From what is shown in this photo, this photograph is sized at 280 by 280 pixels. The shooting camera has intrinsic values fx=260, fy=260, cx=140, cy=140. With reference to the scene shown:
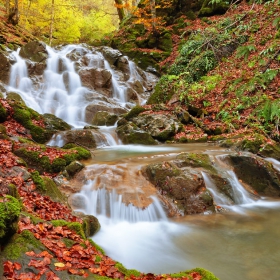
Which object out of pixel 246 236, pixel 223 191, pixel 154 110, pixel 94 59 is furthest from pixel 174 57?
pixel 246 236

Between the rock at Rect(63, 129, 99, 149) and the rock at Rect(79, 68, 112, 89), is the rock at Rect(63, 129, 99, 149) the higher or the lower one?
the lower one

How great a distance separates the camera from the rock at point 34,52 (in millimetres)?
16750

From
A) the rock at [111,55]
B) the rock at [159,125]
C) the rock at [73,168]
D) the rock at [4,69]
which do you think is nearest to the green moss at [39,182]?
the rock at [73,168]

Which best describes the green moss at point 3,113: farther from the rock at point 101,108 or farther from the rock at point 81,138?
the rock at point 101,108

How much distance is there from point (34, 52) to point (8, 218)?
17126 mm

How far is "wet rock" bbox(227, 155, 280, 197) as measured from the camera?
6.92m

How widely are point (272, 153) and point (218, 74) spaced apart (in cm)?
712

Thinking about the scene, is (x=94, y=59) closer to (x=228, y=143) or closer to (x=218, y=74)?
(x=218, y=74)

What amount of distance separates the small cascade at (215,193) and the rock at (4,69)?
12615mm

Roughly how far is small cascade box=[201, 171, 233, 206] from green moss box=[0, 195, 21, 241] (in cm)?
489

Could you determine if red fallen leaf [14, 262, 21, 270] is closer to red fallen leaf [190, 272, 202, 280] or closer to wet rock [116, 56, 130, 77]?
red fallen leaf [190, 272, 202, 280]

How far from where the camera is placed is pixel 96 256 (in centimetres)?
298

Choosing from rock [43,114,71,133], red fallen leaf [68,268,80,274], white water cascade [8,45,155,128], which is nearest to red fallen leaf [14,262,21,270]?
red fallen leaf [68,268,80,274]

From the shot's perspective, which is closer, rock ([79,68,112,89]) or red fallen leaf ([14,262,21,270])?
red fallen leaf ([14,262,21,270])
